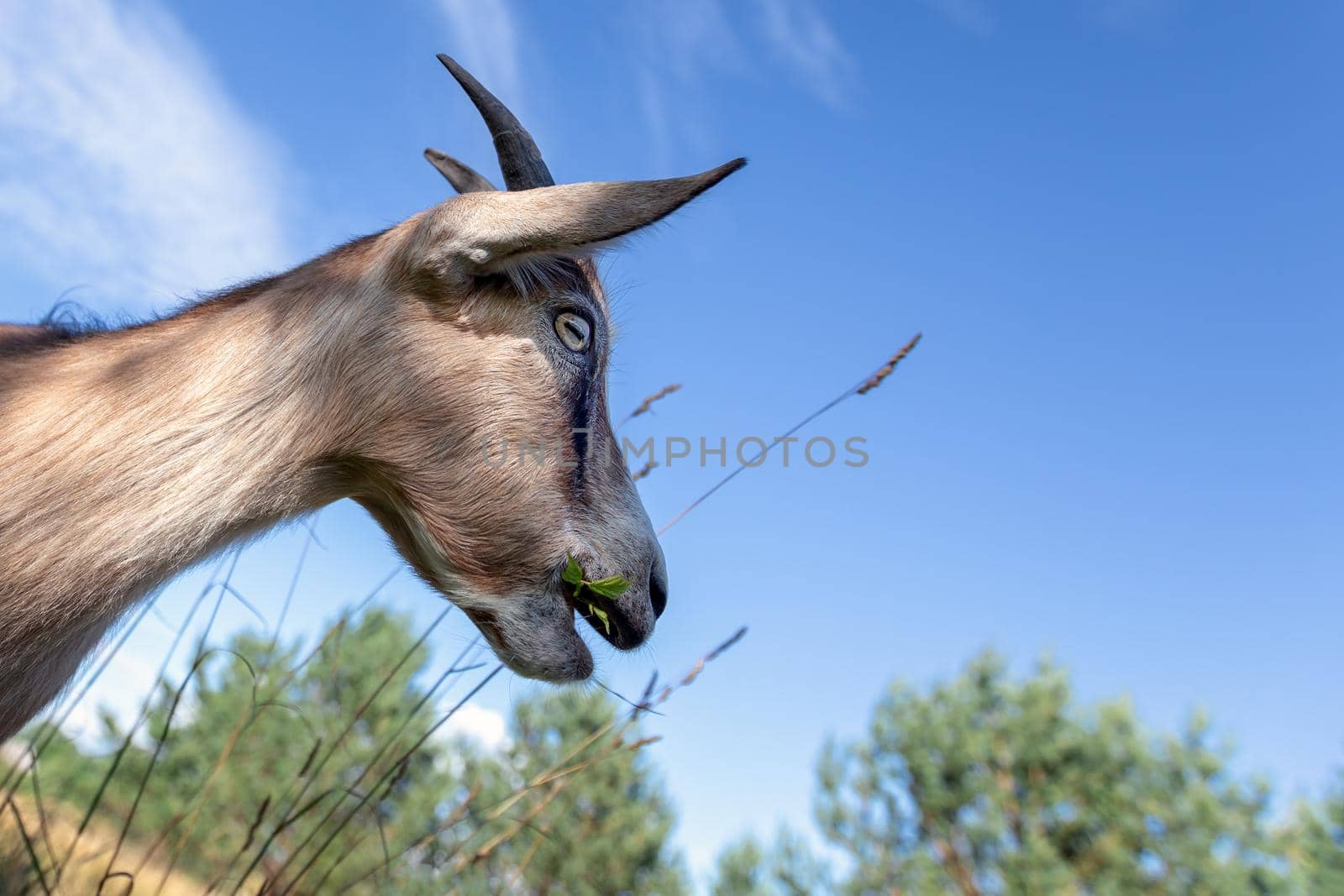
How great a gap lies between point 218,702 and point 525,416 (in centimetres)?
2952

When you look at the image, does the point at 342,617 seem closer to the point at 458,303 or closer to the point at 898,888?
the point at 458,303

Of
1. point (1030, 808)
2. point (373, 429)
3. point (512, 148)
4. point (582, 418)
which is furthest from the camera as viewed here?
point (1030, 808)

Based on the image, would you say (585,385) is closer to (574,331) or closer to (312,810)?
(574,331)

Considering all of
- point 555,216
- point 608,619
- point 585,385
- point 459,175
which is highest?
point 459,175

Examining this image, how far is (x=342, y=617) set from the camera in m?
3.08

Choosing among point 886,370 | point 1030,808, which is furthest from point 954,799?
point 886,370

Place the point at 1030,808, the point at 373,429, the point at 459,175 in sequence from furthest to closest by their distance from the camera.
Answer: the point at 1030,808 → the point at 459,175 → the point at 373,429

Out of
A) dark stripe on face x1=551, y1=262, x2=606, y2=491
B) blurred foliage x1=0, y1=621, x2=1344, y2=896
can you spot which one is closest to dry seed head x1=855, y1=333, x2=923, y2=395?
dark stripe on face x1=551, y1=262, x2=606, y2=491

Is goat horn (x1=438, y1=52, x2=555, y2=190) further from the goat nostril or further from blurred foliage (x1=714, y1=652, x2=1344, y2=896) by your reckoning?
blurred foliage (x1=714, y1=652, x2=1344, y2=896)

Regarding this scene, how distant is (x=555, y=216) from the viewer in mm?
2219

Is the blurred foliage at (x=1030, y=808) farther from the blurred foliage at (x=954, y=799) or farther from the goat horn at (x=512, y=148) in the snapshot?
the goat horn at (x=512, y=148)

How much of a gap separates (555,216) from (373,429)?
761 mm

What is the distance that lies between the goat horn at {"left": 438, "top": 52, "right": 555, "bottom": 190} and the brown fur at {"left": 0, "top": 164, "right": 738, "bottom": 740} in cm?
34

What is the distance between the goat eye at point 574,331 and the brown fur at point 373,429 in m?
0.03
